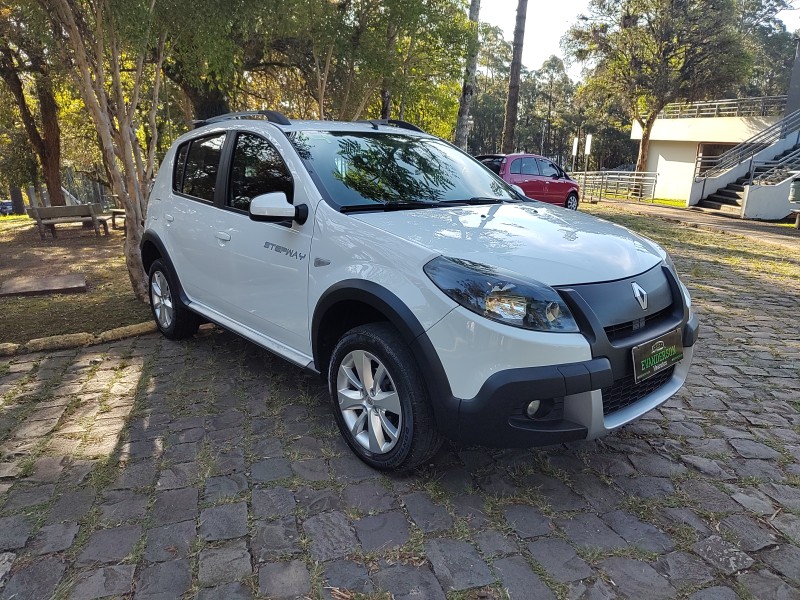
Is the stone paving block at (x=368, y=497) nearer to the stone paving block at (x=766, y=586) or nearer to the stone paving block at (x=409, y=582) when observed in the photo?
the stone paving block at (x=409, y=582)

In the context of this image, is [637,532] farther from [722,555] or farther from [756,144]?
[756,144]

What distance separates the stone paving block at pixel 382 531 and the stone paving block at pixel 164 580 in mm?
706

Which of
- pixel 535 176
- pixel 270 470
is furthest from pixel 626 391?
pixel 535 176

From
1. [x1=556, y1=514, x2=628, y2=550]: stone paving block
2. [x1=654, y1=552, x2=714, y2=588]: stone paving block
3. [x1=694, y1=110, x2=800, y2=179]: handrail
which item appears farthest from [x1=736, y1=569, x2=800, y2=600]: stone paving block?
[x1=694, y1=110, x2=800, y2=179]: handrail

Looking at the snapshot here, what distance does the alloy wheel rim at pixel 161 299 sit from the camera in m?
4.87

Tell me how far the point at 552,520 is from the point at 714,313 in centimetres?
435

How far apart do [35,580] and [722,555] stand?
108 inches

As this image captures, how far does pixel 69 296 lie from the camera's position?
7.01 metres

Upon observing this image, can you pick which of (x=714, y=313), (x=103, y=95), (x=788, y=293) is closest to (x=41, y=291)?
(x=103, y=95)

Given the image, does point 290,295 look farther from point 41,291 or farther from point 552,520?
point 41,291

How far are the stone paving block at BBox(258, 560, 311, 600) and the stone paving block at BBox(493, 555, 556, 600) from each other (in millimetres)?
756

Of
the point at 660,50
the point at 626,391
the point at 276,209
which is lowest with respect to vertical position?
the point at 626,391

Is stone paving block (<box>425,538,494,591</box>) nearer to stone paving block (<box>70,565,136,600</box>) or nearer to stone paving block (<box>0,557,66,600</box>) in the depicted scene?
stone paving block (<box>70,565,136,600</box>)

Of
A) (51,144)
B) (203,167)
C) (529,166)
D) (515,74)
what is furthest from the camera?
(515,74)
